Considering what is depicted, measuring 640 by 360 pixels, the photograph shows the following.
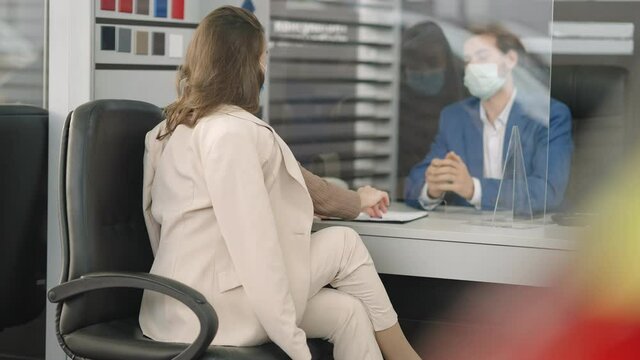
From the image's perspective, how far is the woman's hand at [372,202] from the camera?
319 cm

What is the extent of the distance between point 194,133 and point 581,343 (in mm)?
1459

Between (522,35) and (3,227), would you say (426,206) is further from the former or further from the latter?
(522,35)

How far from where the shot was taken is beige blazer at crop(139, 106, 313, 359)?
104 inches

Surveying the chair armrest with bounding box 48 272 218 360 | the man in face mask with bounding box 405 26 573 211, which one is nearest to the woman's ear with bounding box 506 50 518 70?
the man in face mask with bounding box 405 26 573 211

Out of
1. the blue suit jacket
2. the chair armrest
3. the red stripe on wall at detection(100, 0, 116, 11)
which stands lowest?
the chair armrest

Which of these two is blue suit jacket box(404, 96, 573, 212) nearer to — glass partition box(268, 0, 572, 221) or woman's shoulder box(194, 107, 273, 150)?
glass partition box(268, 0, 572, 221)

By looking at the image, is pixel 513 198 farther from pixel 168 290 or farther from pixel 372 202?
pixel 168 290

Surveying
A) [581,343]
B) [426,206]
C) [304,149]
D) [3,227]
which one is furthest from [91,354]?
[304,149]

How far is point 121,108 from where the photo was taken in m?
2.93

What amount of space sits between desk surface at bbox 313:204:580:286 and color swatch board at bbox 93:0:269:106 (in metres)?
1.00

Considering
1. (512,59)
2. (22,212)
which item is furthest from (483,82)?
(22,212)

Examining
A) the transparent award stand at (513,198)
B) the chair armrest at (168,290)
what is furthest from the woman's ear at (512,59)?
the chair armrest at (168,290)

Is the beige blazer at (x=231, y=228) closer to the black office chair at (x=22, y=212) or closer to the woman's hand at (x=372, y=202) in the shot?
the woman's hand at (x=372, y=202)

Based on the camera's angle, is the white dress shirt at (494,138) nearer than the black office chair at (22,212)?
No
